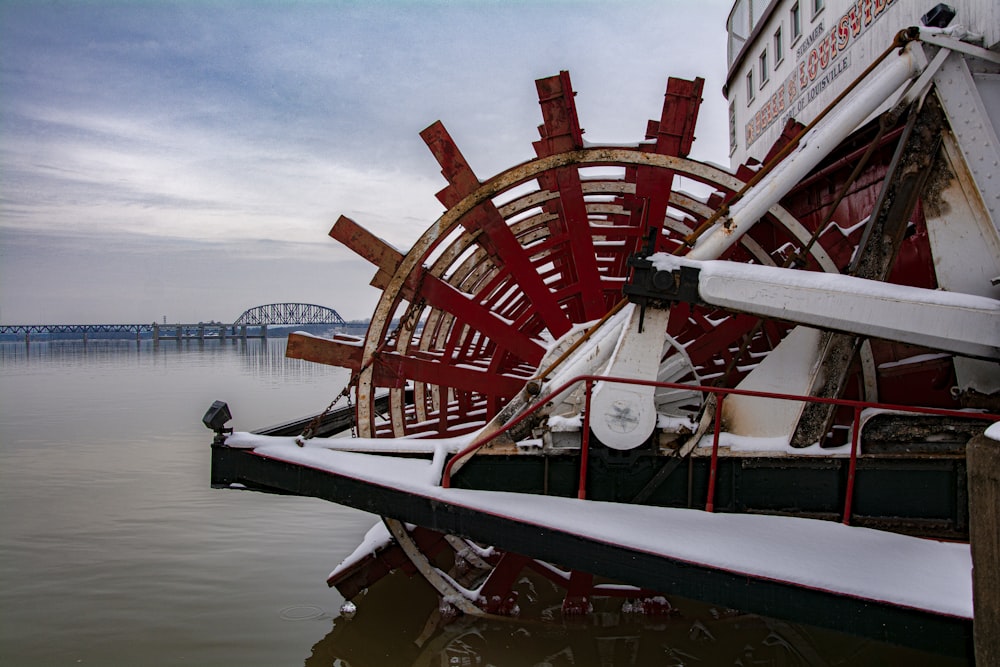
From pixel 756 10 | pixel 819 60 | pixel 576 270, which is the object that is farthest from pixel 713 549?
pixel 756 10

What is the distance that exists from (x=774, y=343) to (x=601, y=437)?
2454mm

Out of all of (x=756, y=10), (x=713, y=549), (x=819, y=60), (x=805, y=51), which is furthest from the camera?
(x=756, y=10)

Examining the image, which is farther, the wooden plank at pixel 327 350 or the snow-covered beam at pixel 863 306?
the wooden plank at pixel 327 350

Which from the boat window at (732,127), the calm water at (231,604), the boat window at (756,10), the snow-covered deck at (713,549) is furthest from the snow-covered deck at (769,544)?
the boat window at (732,127)

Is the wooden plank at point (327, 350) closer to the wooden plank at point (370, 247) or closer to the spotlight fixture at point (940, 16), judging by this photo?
the wooden plank at point (370, 247)

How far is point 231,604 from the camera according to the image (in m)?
5.22

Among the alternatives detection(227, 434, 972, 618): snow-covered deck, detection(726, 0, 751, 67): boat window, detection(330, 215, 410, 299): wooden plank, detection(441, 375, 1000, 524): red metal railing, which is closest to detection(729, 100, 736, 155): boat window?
detection(726, 0, 751, 67): boat window

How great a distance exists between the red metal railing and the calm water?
1381mm

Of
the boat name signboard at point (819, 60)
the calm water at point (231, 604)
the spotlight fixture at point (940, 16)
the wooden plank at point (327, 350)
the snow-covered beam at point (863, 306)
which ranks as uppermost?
the boat name signboard at point (819, 60)

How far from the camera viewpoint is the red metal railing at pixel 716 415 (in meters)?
3.23

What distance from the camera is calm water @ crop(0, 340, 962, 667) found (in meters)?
4.43

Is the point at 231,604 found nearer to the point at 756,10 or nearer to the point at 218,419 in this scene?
the point at 218,419

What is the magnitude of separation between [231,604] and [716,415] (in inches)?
147

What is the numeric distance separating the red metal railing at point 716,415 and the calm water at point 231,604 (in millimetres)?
1381
